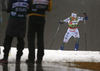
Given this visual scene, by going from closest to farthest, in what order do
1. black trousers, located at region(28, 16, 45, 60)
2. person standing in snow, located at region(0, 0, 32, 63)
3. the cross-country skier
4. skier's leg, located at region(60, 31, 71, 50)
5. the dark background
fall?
1. person standing in snow, located at region(0, 0, 32, 63)
2. black trousers, located at region(28, 16, 45, 60)
3. the cross-country skier
4. skier's leg, located at region(60, 31, 71, 50)
5. the dark background

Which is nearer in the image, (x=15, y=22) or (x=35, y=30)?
(x=15, y=22)

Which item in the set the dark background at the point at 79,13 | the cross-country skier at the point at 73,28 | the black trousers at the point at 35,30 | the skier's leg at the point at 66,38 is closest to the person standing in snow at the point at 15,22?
the black trousers at the point at 35,30

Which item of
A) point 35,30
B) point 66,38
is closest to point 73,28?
point 66,38

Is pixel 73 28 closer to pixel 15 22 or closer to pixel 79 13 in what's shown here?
pixel 79 13

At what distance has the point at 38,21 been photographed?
4516 mm

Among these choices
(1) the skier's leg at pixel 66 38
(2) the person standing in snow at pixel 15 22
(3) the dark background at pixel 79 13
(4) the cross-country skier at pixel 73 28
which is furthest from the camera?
(3) the dark background at pixel 79 13

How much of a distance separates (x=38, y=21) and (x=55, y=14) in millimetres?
5318

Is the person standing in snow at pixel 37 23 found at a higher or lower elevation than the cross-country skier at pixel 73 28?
higher

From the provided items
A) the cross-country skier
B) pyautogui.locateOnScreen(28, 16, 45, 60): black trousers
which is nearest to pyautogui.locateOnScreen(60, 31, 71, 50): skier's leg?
the cross-country skier

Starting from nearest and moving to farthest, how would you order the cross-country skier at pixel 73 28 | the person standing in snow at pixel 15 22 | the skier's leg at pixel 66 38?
the person standing in snow at pixel 15 22 → the cross-country skier at pixel 73 28 → the skier's leg at pixel 66 38

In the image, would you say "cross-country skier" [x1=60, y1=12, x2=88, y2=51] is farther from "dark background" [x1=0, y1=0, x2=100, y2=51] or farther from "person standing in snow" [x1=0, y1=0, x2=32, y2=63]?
"person standing in snow" [x1=0, y1=0, x2=32, y2=63]

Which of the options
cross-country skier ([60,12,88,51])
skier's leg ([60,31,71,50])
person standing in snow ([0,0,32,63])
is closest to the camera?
person standing in snow ([0,0,32,63])

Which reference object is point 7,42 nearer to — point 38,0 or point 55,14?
point 38,0

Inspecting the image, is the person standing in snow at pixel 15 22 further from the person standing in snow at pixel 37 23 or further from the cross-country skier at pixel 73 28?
the cross-country skier at pixel 73 28
